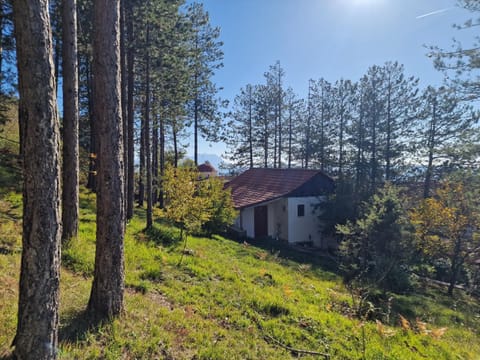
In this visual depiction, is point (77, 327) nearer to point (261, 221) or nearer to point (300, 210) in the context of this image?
point (261, 221)

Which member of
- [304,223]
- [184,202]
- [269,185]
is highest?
[269,185]

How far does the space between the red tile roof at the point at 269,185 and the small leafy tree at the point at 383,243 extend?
648 cm

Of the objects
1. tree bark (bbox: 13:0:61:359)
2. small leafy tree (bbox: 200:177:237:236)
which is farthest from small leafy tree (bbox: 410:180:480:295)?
tree bark (bbox: 13:0:61:359)

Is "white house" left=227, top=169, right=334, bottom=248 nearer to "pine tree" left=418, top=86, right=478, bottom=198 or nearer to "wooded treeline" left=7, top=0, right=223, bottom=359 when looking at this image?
"pine tree" left=418, top=86, right=478, bottom=198

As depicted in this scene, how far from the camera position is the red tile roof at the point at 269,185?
17.6 metres

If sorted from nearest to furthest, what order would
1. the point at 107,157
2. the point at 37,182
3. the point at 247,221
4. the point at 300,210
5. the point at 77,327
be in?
the point at 37,182 → the point at 77,327 → the point at 107,157 → the point at 300,210 → the point at 247,221

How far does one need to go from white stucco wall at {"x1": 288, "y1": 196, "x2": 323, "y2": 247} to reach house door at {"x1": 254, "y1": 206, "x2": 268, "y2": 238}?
5.83 ft

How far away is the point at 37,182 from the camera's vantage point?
2268 millimetres

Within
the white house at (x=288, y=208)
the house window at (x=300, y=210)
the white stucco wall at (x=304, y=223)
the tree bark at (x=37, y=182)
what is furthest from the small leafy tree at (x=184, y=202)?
the house window at (x=300, y=210)

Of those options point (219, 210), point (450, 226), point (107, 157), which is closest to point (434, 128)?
point (450, 226)

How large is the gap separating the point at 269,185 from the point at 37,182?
57.6 feet

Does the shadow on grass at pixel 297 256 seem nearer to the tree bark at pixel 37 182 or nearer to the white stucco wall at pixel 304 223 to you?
the white stucco wall at pixel 304 223

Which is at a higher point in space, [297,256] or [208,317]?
[208,317]

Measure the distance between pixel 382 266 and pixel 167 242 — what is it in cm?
800
